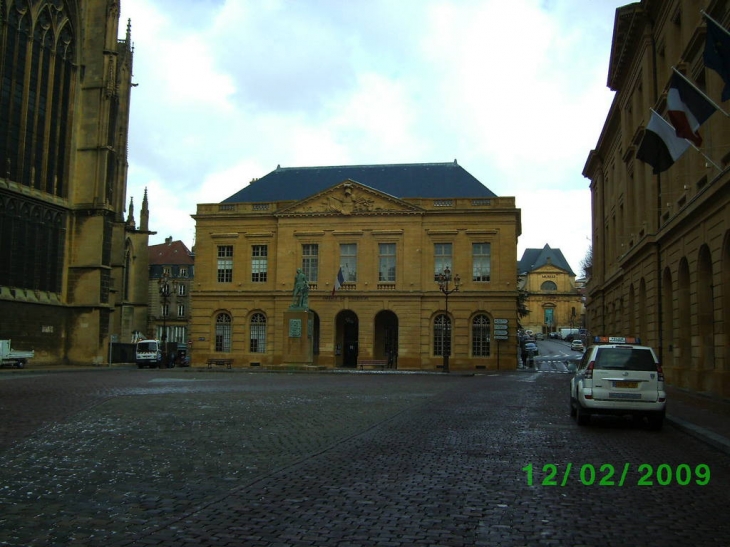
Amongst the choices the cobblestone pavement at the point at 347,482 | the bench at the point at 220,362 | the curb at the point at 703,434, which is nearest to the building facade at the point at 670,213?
the curb at the point at 703,434

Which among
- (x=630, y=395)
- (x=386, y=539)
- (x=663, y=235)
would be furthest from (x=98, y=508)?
(x=663, y=235)

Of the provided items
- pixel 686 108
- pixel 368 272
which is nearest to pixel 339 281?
pixel 368 272

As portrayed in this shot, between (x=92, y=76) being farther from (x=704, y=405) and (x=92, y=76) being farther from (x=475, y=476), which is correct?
(x=475, y=476)

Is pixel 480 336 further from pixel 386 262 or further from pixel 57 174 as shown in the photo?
pixel 57 174

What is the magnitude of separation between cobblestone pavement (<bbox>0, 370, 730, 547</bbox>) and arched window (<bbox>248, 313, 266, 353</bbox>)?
4120 cm

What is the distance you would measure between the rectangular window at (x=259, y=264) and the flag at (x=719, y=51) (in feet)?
149

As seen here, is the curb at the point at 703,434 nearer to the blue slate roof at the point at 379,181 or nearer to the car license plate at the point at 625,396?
the car license plate at the point at 625,396

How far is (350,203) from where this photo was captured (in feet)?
185

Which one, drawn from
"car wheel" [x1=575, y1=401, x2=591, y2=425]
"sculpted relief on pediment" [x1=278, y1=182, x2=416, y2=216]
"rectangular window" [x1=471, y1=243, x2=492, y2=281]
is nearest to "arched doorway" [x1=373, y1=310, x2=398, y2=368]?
"rectangular window" [x1=471, y1=243, x2=492, y2=281]

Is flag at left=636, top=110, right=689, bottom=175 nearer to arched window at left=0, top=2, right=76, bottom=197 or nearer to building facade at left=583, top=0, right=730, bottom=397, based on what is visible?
building facade at left=583, top=0, right=730, bottom=397

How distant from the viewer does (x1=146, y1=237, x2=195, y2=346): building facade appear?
10025 centimetres

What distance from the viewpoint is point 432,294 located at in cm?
5488

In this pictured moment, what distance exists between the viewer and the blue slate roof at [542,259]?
141 meters

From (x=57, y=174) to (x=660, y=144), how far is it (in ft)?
137
